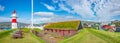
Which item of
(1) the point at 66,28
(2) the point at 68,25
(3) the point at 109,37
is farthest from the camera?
(2) the point at 68,25

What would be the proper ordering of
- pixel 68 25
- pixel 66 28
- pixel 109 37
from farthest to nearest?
pixel 68 25 → pixel 66 28 → pixel 109 37

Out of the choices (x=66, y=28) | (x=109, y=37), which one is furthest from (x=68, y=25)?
(x=109, y=37)

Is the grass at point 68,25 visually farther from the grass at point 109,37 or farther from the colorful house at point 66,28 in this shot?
the grass at point 109,37

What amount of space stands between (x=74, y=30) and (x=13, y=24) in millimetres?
8175

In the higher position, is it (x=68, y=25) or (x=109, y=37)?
(x=68, y=25)

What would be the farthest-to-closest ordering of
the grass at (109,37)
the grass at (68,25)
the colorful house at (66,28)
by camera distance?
the grass at (68,25), the colorful house at (66,28), the grass at (109,37)

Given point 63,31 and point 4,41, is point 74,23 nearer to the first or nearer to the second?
point 63,31

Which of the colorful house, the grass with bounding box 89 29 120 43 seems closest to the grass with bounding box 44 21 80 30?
the colorful house

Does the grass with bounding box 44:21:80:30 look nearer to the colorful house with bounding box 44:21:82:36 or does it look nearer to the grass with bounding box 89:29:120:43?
the colorful house with bounding box 44:21:82:36

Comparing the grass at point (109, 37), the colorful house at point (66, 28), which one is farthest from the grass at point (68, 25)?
the grass at point (109, 37)

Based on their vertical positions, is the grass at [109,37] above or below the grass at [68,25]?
below

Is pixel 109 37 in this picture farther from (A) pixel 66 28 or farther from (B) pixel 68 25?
(B) pixel 68 25

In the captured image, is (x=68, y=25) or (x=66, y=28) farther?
(x=68, y=25)

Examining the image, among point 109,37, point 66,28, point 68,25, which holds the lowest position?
point 109,37
